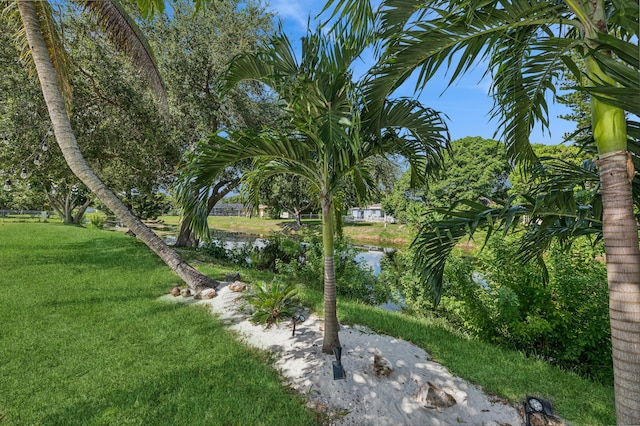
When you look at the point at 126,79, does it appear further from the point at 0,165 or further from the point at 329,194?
the point at 329,194

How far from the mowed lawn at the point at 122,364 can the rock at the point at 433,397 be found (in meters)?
1.07

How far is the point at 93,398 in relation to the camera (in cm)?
271

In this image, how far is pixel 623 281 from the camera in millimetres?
1488

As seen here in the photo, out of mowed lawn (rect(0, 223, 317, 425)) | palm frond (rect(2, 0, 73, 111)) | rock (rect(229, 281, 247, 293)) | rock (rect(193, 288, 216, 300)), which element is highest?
palm frond (rect(2, 0, 73, 111))

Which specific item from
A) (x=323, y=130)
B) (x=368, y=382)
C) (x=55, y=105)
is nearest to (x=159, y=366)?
(x=368, y=382)

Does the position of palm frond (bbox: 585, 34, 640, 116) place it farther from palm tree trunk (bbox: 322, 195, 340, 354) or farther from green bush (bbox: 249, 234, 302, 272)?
green bush (bbox: 249, 234, 302, 272)

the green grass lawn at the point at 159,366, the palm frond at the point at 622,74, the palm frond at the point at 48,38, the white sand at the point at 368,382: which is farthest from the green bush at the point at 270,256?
the palm frond at the point at 622,74

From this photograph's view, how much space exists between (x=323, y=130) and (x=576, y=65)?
1.72m

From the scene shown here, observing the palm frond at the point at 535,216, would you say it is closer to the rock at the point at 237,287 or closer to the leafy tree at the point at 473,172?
the rock at the point at 237,287

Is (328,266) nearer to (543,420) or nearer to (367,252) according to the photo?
(543,420)

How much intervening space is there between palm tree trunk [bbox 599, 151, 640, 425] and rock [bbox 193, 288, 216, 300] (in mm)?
5456

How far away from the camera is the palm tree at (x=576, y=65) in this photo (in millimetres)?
1449

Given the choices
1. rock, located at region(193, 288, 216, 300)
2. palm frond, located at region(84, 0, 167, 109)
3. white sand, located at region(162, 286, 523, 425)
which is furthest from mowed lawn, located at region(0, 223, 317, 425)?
palm frond, located at region(84, 0, 167, 109)

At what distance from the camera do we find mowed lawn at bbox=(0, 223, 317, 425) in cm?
253
